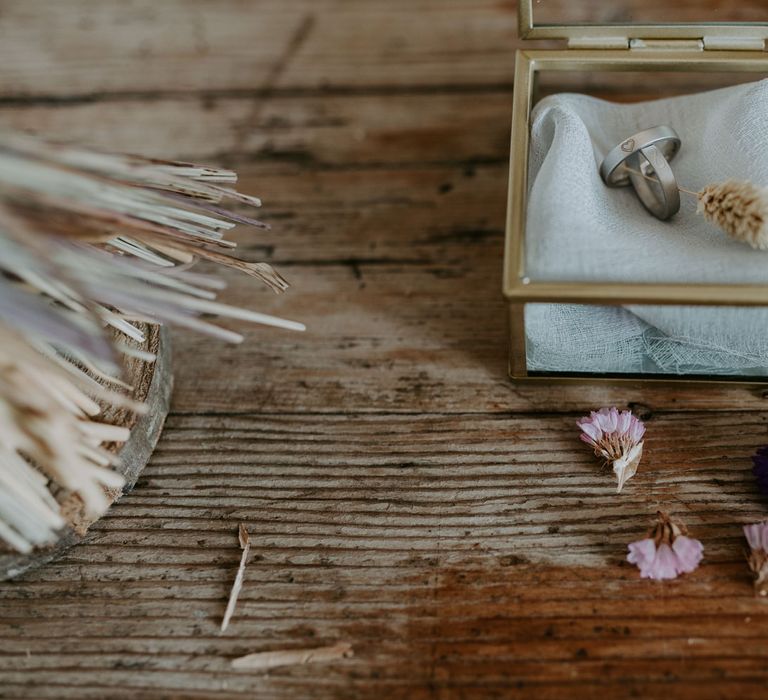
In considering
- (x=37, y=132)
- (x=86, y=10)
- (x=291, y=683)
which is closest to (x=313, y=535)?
(x=291, y=683)

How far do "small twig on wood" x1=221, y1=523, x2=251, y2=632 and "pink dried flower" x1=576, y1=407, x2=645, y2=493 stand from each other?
22 centimetres

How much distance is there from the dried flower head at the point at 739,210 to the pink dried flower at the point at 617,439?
13 centimetres

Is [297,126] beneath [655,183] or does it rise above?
above

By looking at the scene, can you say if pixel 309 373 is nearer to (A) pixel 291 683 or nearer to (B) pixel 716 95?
(A) pixel 291 683

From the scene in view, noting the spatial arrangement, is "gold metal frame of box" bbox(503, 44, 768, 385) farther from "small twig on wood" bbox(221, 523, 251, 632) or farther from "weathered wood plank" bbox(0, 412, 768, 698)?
"small twig on wood" bbox(221, 523, 251, 632)

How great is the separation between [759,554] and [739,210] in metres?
0.19

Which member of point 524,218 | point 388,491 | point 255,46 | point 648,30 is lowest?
point 388,491

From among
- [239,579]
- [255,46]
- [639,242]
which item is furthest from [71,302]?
[255,46]

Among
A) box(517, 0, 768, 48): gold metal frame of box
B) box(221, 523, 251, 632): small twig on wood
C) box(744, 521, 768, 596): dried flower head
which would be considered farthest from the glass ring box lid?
box(221, 523, 251, 632): small twig on wood

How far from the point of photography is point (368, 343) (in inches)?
22.9

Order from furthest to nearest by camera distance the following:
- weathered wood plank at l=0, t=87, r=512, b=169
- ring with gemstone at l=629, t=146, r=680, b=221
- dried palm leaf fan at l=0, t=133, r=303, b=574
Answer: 1. weathered wood plank at l=0, t=87, r=512, b=169
2. ring with gemstone at l=629, t=146, r=680, b=221
3. dried palm leaf fan at l=0, t=133, r=303, b=574

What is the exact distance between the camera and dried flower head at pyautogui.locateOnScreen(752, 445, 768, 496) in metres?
0.48

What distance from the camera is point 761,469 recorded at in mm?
479

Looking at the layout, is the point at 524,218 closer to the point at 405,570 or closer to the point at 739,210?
the point at 739,210
